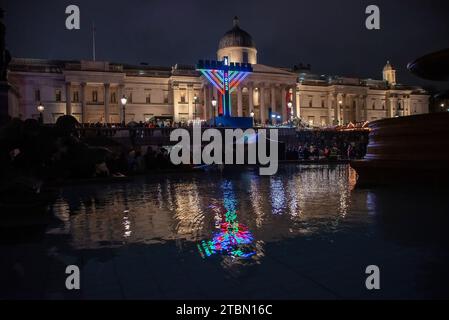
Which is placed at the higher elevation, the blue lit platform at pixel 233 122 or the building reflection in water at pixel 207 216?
the blue lit platform at pixel 233 122

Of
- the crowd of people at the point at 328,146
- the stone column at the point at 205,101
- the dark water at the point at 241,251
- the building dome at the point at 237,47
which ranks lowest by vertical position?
the dark water at the point at 241,251

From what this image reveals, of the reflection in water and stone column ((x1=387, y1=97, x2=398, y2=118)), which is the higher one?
stone column ((x1=387, y1=97, x2=398, y2=118))

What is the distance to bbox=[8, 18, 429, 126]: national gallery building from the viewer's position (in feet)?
189

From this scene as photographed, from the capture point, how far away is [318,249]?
4.37 m

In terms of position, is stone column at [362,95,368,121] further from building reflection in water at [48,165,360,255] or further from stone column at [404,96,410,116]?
building reflection in water at [48,165,360,255]

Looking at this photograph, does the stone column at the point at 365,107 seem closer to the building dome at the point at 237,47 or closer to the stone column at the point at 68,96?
the building dome at the point at 237,47

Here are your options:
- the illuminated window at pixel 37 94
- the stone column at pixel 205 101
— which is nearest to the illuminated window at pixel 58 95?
the illuminated window at pixel 37 94

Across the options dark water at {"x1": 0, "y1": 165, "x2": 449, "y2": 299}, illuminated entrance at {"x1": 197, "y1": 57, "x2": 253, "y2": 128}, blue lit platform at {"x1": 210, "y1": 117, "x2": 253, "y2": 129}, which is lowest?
dark water at {"x1": 0, "y1": 165, "x2": 449, "y2": 299}

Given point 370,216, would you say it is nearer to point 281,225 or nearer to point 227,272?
point 281,225

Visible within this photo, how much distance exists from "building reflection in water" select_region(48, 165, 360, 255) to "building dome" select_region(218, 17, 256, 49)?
5841 cm

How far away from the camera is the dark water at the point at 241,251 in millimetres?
3256

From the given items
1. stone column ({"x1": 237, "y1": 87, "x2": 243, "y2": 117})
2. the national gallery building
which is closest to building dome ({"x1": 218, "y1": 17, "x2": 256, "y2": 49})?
the national gallery building

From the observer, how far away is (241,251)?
438 cm

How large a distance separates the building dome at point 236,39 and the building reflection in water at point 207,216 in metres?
58.4
